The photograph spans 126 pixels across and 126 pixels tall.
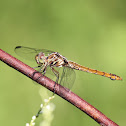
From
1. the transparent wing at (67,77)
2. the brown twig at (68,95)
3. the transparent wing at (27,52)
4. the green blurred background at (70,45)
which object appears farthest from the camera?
the green blurred background at (70,45)

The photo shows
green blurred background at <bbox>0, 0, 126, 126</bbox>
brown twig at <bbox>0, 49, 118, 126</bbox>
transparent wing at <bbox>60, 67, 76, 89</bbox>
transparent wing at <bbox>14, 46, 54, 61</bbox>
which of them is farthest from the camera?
green blurred background at <bbox>0, 0, 126, 126</bbox>

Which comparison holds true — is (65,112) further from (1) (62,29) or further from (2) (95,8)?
(2) (95,8)

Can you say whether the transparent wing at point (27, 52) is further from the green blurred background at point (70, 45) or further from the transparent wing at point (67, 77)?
the green blurred background at point (70, 45)

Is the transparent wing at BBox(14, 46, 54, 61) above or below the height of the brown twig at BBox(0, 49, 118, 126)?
above

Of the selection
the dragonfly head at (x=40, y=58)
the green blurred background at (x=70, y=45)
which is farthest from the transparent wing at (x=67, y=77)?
the green blurred background at (x=70, y=45)

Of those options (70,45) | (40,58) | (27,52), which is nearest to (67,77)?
(40,58)

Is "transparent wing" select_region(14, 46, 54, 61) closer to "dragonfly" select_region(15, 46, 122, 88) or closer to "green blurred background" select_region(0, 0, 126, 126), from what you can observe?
"dragonfly" select_region(15, 46, 122, 88)

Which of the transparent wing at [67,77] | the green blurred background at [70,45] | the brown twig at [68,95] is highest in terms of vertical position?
the green blurred background at [70,45]

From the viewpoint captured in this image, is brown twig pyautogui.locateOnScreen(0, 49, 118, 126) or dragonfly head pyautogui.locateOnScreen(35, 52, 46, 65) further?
dragonfly head pyautogui.locateOnScreen(35, 52, 46, 65)

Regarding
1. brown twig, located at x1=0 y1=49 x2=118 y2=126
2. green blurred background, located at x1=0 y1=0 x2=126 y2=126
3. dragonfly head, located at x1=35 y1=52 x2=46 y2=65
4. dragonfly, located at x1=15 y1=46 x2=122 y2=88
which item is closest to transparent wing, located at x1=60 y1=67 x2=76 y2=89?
dragonfly, located at x1=15 y1=46 x2=122 y2=88

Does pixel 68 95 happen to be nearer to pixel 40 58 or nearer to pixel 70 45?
pixel 40 58
